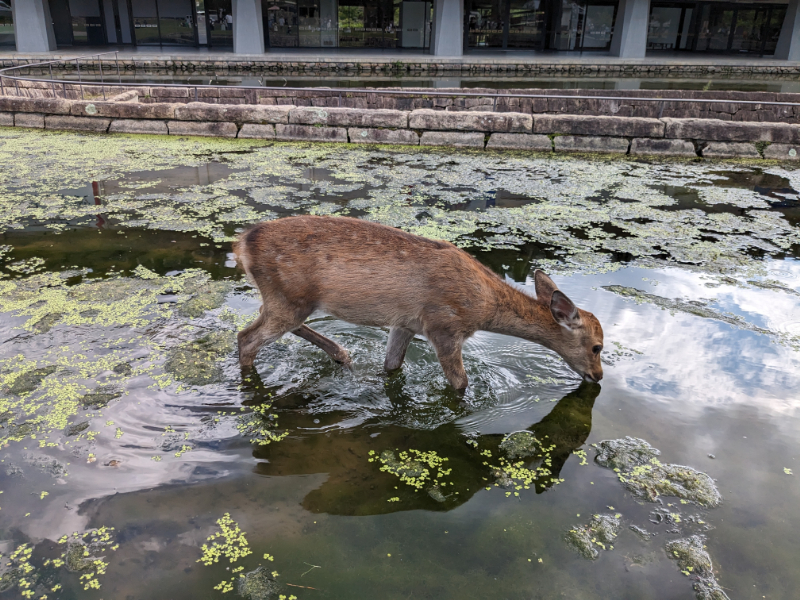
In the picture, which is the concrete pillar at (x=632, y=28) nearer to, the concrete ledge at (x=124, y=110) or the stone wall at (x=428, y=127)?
the stone wall at (x=428, y=127)

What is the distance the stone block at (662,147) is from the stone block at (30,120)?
12.1 metres

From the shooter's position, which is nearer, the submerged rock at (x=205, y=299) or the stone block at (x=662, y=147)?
the submerged rock at (x=205, y=299)

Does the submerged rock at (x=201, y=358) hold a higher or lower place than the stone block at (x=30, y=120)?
lower

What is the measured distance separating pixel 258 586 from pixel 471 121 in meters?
10.2

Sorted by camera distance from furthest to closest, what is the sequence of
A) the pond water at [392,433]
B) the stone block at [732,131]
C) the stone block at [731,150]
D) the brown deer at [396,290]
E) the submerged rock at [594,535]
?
the stone block at [731,150], the stone block at [732,131], the brown deer at [396,290], the submerged rock at [594,535], the pond water at [392,433]

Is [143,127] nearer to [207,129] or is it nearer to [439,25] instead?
[207,129]

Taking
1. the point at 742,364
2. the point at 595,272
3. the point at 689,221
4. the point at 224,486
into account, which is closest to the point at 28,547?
the point at 224,486

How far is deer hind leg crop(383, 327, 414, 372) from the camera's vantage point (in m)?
4.37

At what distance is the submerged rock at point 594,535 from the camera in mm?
3020

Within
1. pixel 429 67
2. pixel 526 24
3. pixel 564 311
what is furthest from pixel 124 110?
pixel 526 24

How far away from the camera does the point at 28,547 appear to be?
2.88m

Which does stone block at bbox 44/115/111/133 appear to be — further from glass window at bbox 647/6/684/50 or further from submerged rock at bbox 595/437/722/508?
glass window at bbox 647/6/684/50

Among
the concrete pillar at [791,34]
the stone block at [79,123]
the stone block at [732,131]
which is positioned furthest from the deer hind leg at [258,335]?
the concrete pillar at [791,34]

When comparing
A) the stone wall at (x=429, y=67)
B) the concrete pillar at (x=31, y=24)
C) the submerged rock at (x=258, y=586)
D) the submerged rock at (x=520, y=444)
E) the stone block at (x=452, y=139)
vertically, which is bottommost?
the submerged rock at (x=258, y=586)
